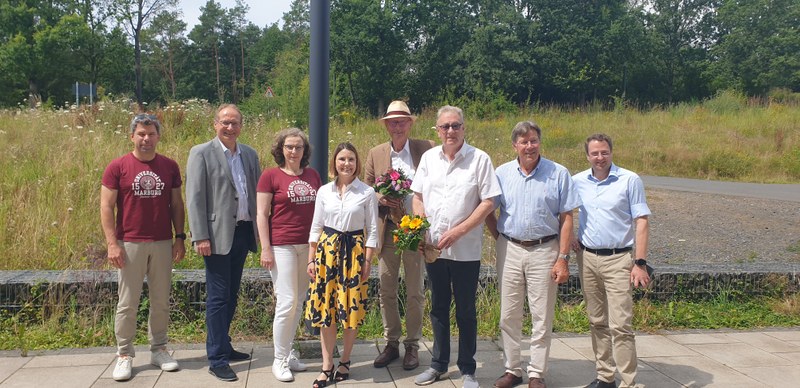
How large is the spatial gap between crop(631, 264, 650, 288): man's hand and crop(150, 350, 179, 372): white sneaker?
3.26 meters

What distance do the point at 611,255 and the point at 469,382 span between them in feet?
4.23

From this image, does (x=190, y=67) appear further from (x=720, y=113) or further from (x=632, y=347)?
(x=632, y=347)

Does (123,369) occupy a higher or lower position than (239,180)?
lower

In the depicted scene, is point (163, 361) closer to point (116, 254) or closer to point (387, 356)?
point (116, 254)

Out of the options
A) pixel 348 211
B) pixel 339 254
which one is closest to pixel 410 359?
pixel 339 254

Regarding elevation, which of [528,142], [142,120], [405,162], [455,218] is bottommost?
[455,218]

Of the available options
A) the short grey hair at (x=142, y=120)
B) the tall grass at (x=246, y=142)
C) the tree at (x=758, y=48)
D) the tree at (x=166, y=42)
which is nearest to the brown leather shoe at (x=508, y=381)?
the short grey hair at (x=142, y=120)

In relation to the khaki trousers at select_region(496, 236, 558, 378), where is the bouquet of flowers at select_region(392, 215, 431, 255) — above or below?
above

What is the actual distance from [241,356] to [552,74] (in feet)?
146

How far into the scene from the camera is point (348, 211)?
14.0ft

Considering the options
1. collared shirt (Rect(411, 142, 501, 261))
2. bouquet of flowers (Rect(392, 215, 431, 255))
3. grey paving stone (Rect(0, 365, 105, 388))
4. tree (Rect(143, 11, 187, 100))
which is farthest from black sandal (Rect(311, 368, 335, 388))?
tree (Rect(143, 11, 187, 100))

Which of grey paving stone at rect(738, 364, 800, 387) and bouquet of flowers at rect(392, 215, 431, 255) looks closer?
bouquet of flowers at rect(392, 215, 431, 255)

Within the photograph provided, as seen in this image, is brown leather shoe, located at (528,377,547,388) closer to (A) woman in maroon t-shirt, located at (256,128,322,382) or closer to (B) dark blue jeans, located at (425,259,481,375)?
(B) dark blue jeans, located at (425,259,481,375)

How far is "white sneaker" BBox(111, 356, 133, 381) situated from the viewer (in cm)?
430
